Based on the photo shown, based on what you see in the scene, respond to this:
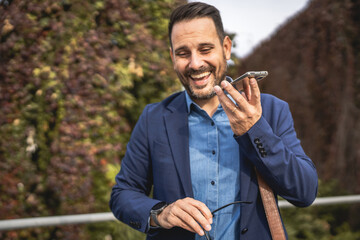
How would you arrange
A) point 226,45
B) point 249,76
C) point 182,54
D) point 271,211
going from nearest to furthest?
point 249,76, point 271,211, point 182,54, point 226,45

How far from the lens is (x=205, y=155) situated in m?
1.61

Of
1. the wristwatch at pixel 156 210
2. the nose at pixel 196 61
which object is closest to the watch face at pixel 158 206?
the wristwatch at pixel 156 210

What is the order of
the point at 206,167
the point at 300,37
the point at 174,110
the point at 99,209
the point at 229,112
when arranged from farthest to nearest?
the point at 300,37 → the point at 99,209 → the point at 174,110 → the point at 206,167 → the point at 229,112

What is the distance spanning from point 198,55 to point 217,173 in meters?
0.56

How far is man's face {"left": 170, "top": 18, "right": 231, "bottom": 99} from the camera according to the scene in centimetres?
162

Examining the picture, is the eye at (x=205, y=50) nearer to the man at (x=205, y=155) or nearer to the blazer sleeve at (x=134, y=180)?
the man at (x=205, y=155)

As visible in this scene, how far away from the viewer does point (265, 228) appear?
1.49 m

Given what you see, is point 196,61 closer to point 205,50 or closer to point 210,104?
point 205,50

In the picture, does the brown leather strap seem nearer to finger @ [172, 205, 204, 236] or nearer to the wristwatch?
finger @ [172, 205, 204, 236]

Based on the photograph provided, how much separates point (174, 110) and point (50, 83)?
1.93 meters

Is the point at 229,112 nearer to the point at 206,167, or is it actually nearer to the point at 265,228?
the point at 206,167

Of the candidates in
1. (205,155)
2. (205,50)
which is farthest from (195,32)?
(205,155)

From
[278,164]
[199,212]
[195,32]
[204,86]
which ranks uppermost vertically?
[195,32]

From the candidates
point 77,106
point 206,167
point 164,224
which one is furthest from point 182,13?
point 77,106
